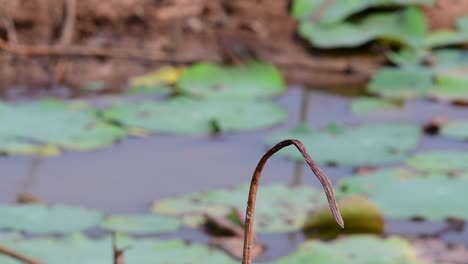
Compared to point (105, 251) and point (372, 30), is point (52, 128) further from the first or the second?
point (372, 30)

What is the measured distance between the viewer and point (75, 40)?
433cm

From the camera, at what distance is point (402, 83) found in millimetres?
3941

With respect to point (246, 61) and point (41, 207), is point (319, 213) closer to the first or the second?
point (41, 207)

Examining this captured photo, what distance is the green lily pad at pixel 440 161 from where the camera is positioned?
9.73 feet

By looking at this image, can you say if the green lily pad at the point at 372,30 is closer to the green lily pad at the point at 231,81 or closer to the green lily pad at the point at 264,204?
the green lily pad at the point at 231,81

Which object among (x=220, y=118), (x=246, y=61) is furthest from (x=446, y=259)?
(x=246, y=61)

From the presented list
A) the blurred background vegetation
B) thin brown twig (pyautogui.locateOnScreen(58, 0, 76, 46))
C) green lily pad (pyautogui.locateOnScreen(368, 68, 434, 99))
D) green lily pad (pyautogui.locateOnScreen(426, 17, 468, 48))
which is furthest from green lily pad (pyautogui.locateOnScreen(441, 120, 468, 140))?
thin brown twig (pyautogui.locateOnScreen(58, 0, 76, 46))

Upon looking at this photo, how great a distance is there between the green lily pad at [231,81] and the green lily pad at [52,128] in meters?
0.44

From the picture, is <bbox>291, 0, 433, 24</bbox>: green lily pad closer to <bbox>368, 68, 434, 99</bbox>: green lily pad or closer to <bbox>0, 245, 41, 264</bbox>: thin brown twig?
<bbox>368, 68, 434, 99</bbox>: green lily pad

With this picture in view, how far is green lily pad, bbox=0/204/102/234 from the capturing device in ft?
8.38

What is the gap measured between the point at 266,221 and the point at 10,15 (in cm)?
206

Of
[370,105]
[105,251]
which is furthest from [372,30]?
[105,251]

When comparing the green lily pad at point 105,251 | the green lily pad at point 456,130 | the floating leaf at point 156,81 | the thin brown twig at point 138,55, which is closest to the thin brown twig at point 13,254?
the green lily pad at point 105,251

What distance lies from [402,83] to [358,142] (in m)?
0.81
